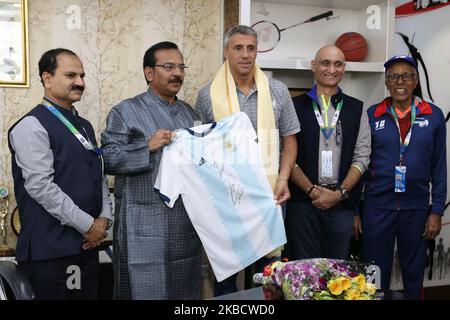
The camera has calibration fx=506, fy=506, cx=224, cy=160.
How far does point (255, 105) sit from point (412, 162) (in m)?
1.01

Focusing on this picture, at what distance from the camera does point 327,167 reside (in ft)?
9.43

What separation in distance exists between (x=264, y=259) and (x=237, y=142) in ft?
2.16

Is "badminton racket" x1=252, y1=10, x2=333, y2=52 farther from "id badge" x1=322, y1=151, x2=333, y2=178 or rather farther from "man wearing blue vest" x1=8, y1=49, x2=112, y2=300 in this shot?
"man wearing blue vest" x1=8, y1=49, x2=112, y2=300

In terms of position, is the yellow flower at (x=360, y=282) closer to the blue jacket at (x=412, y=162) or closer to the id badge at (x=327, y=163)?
the id badge at (x=327, y=163)

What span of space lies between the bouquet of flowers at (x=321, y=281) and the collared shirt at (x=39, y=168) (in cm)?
98

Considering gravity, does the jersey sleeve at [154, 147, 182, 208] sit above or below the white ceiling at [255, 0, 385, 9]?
below

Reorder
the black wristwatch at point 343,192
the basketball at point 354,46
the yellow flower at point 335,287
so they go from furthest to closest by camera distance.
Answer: the basketball at point 354,46 < the black wristwatch at point 343,192 < the yellow flower at point 335,287

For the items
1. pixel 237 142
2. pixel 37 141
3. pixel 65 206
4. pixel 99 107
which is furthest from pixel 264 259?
pixel 99 107

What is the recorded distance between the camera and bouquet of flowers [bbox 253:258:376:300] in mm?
1633

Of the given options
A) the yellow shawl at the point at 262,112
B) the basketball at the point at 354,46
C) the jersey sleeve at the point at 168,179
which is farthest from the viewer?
the basketball at the point at 354,46

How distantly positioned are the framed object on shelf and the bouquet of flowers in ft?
7.42

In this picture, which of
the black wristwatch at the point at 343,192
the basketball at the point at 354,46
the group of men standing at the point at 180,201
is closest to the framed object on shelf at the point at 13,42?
the group of men standing at the point at 180,201

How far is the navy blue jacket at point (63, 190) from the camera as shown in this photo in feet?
7.27

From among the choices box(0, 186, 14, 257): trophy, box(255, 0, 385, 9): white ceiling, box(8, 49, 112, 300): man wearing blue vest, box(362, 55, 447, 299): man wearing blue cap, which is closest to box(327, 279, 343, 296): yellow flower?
box(8, 49, 112, 300): man wearing blue vest
